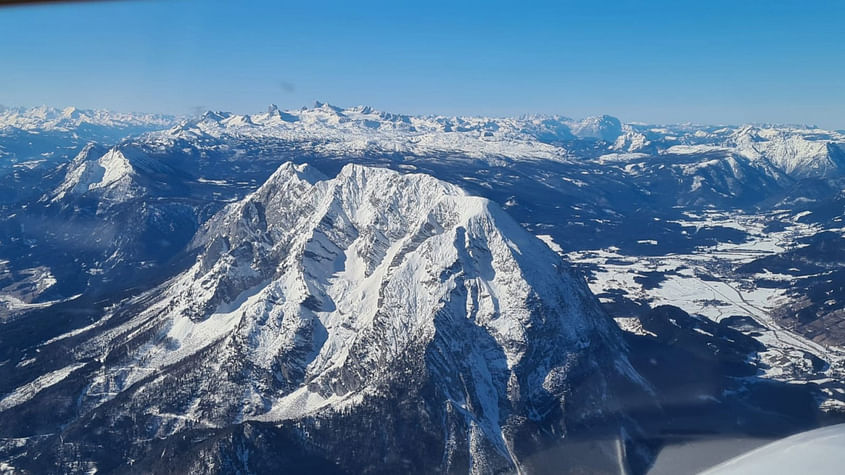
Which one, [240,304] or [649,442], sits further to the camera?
[240,304]

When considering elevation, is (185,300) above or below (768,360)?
below

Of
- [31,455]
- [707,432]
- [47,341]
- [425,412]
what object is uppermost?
[707,432]

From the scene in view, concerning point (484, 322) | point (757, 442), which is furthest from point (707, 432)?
point (484, 322)

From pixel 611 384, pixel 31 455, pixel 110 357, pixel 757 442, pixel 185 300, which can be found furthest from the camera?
pixel 185 300

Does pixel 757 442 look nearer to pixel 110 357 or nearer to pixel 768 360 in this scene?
pixel 768 360

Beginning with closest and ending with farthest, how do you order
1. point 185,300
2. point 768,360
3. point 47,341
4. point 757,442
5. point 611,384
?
point 757,442, point 611,384, point 185,300, point 768,360, point 47,341

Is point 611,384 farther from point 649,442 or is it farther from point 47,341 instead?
point 47,341
